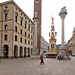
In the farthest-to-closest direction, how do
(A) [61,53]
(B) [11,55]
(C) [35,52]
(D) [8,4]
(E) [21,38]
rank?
(E) [21,38] → (D) [8,4] → (B) [11,55] → (C) [35,52] → (A) [61,53]

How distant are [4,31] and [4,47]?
19.3 ft

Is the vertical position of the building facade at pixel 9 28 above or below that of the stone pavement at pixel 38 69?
above

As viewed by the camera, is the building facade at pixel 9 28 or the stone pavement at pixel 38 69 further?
the building facade at pixel 9 28

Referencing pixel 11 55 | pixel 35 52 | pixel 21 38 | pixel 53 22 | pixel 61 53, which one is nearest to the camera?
pixel 61 53

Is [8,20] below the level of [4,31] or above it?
above

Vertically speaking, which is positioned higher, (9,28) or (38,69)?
(9,28)

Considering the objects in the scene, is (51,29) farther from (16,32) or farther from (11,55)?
(11,55)

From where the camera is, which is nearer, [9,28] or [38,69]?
[38,69]

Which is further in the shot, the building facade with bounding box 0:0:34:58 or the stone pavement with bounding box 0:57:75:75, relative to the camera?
the building facade with bounding box 0:0:34:58

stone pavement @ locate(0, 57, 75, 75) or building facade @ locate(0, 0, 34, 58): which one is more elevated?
building facade @ locate(0, 0, 34, 58)

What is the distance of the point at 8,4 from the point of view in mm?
37562

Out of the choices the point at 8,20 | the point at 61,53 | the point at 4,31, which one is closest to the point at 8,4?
the point at 8,20

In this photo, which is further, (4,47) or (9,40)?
(4,47)

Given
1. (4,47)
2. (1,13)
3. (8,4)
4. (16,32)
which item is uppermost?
(8,4)
